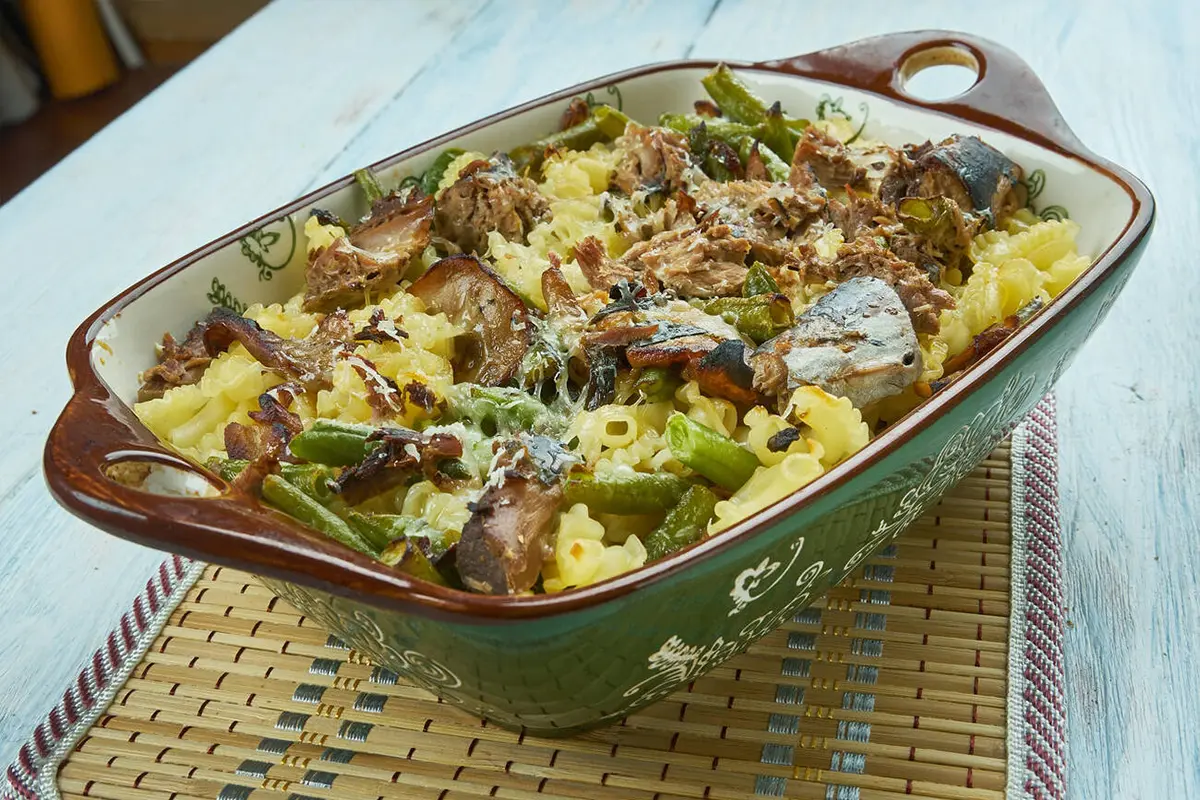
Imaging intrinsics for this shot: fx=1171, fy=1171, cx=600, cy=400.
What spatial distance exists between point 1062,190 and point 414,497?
1.82m

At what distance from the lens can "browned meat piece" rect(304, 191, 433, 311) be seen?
8.99 feet

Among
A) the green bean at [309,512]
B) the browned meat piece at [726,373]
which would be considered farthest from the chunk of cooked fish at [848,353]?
the green bean at [309,512]

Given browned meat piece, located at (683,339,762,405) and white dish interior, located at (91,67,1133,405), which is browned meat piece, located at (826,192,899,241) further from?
browned meat piece, located at (683,339,762,405)

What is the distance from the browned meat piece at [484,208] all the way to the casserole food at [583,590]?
15.0 inches

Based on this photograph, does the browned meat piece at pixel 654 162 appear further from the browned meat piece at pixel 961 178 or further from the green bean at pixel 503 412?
the green bean at pixel 503 412

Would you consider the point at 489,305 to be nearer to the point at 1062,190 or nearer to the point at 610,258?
the point at 610,258

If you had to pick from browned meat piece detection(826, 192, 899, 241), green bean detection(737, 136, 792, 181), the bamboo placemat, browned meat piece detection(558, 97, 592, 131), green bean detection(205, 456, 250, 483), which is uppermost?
green bean detection(205, 456, 250, 483)

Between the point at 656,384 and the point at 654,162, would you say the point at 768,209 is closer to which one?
the point at 654,162

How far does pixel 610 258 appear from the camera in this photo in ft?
9.32

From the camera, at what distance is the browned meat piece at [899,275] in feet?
8.04

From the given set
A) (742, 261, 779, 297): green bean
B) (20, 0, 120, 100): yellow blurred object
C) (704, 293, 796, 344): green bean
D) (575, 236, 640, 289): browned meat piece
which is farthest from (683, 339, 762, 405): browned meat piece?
(20, 0, 120, 100): yellow blurred object

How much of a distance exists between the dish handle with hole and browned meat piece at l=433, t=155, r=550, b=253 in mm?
958

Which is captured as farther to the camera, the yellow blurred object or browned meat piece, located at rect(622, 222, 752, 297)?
the yellow blurred object

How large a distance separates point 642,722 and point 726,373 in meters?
0.71
